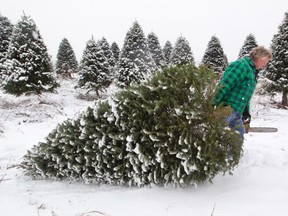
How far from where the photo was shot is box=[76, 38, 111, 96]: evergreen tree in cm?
2319

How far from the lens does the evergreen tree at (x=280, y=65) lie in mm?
18312

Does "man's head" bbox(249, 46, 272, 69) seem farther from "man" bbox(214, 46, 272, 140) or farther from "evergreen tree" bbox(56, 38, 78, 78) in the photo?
"evergreen tree" bbox(56, 38, 78, 78)

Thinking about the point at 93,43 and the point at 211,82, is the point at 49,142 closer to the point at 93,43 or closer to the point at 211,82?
the point at 211,82

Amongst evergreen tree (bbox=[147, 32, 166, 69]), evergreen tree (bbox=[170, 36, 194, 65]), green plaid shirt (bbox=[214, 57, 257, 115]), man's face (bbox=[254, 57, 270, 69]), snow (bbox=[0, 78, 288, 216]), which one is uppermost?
evergreen tree (bbox=[147, 32, 166, 69])

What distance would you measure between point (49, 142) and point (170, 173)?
2.10 m

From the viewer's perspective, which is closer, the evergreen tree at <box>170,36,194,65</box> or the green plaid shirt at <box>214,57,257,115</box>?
the green plaid shirt at <box>214,57,257,115</box>

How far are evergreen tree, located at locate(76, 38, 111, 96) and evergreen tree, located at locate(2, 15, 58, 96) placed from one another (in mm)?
5372

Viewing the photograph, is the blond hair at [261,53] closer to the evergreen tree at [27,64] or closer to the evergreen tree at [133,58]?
the evergreen tree at [27,64]

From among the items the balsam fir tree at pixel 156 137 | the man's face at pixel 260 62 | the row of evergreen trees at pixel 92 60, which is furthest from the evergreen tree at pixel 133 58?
the balsam fir tree at pixel 156 137

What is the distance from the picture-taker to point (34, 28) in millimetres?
17984

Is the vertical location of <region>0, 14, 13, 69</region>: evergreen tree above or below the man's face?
above

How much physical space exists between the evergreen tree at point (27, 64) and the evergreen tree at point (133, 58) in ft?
23.5

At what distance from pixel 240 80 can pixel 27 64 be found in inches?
614

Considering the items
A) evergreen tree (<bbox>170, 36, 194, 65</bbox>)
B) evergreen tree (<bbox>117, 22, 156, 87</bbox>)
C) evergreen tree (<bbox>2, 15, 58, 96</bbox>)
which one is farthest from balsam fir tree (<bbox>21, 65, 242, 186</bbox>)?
evergreen tree (<bbox>170, 36, 194, 65</bbox>)
